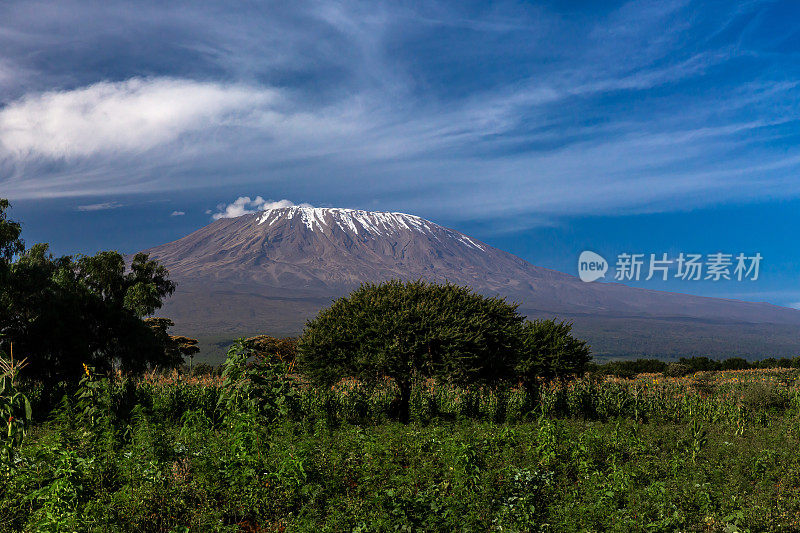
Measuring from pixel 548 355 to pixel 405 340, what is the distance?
659cm

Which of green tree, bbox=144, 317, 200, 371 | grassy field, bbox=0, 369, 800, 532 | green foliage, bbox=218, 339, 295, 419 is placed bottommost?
green tree, bbox=144, 317, 200, 371

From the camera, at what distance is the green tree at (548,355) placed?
2044 cm

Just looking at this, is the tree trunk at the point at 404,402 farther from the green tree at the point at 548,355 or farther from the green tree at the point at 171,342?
the green tree at the point at 171,342

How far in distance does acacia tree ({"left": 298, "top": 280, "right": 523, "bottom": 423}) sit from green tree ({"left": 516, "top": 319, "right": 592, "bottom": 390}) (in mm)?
1376

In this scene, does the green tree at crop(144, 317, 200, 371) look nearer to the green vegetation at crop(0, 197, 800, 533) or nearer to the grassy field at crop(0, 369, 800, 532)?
the green vegetation at crop(0, 197, 800, 533)

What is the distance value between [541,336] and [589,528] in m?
14.6

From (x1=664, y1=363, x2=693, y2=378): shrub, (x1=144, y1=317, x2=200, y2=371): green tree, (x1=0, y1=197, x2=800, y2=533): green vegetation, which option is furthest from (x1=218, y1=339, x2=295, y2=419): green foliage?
(x1=664, y1=363, x2=693, y2=378): shrub

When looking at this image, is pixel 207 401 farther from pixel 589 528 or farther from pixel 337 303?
pixel 589 528

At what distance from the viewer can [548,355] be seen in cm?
2061

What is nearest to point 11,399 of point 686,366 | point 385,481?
point 385,481

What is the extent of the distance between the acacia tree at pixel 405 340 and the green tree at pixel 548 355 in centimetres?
138

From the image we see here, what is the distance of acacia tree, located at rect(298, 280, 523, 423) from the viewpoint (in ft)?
56.8

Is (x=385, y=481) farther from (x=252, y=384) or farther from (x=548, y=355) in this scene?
(x=548, y=355)

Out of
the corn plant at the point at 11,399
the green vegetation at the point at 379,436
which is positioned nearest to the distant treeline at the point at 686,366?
the green vegetation at the point at 379,436
